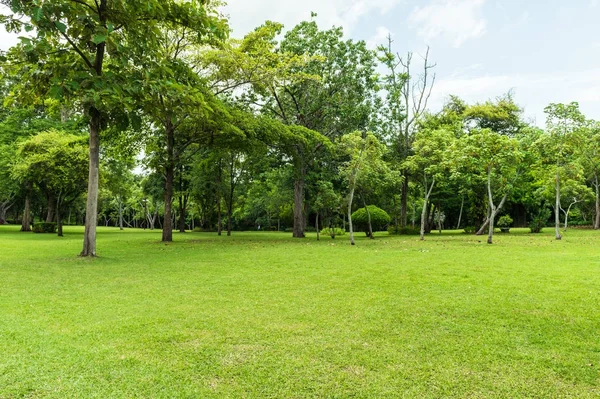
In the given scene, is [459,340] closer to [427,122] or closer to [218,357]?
[218,357]

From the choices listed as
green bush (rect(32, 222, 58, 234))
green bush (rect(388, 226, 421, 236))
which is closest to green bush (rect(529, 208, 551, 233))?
green bush (rect(388, 226, 421, 236))

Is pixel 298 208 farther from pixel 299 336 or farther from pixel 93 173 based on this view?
pixel 299 336

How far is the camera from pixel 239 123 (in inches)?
660

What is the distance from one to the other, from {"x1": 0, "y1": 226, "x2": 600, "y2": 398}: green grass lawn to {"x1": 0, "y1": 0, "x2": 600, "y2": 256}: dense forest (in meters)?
4.80

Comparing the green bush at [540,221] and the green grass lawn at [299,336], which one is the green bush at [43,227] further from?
the green bush at [540,221]

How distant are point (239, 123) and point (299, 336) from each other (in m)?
14.0

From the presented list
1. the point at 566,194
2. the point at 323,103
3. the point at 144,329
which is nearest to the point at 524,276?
the point at 144,329

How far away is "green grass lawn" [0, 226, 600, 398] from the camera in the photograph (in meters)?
2.83

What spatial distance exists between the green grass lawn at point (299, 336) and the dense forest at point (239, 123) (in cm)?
480

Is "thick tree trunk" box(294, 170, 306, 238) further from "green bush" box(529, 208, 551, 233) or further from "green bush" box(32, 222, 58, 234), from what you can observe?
"green bush" box(529, 208, 551, 233)

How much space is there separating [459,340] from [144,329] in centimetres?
325

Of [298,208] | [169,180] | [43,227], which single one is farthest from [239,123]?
[43,227]

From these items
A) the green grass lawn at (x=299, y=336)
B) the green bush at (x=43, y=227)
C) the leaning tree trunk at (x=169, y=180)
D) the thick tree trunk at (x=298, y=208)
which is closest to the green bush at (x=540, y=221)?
the thick tree trunk at (x=298, y=208)

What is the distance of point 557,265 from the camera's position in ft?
28.7
